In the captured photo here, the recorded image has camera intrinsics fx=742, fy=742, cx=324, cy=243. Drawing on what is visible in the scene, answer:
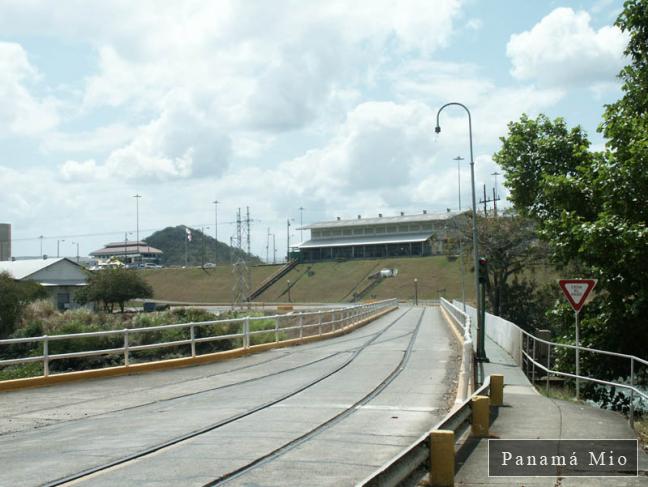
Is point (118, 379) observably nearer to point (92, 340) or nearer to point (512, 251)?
point (92, 340)

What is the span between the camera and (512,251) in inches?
2571

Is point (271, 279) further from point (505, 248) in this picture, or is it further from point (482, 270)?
point (482, 270)

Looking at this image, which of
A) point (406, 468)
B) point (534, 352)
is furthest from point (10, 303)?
point (406, 468)

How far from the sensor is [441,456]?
7348 mm

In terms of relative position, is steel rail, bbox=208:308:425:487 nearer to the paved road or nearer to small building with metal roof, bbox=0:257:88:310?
the paved road

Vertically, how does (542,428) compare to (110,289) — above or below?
Answer: below

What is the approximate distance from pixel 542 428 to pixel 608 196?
1080cm

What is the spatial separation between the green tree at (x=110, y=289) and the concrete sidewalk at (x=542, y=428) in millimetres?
73381

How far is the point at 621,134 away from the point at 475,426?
13.6 m

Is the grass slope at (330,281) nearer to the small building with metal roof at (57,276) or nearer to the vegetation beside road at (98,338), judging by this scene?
the small building with metal roof at (57,276)

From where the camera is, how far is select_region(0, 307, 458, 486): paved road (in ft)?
26.0

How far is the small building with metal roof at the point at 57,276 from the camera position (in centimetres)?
8994

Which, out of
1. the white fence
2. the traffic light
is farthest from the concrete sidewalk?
the traffic light

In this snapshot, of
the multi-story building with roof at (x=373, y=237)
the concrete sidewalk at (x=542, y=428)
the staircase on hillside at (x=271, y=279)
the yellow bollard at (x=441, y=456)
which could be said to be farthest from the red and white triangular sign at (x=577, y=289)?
the multi-story building with roof at (x=373, y=237)
